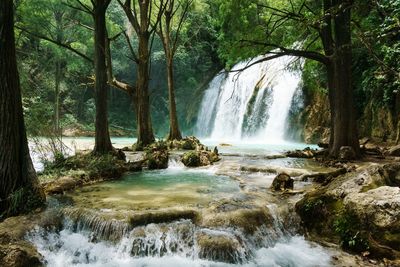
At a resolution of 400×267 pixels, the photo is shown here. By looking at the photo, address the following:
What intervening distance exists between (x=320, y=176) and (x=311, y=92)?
13.5 meters

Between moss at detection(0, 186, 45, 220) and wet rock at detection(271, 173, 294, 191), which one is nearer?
moss at detection(0, 186, 45, 220)

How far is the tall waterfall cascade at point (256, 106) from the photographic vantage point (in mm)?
21797

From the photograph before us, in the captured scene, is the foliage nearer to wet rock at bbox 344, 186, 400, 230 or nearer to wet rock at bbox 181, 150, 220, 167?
wet rock at bbox 181, 150, 220, 167

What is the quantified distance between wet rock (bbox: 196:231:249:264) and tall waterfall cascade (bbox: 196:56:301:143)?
15.2m

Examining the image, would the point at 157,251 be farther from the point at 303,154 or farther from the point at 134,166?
the point at 303,154

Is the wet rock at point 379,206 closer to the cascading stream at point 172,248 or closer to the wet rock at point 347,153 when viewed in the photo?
the cascading stream at point 172,248

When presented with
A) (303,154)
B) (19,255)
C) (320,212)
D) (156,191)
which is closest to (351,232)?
(320,212)

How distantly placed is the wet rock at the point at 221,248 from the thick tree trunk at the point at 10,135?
317cm

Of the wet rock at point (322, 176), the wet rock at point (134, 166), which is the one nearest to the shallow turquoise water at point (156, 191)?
the wet rock at point (134, 166)

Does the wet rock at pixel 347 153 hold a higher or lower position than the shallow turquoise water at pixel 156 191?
higher

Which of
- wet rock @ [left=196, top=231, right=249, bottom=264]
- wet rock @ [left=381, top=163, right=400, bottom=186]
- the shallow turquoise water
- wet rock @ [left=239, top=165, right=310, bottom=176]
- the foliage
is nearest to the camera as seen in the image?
wet rock @ [left=196, top=231, right=249, bottom=264]

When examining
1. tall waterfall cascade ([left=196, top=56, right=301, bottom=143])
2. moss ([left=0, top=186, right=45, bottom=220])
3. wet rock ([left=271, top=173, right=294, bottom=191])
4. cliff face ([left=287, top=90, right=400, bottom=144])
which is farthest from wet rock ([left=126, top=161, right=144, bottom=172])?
cliff face ([left=287, top=90, right=400, bottom=144])

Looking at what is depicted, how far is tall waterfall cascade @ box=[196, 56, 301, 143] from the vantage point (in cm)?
2180

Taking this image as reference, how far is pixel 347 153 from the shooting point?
1099 cm
